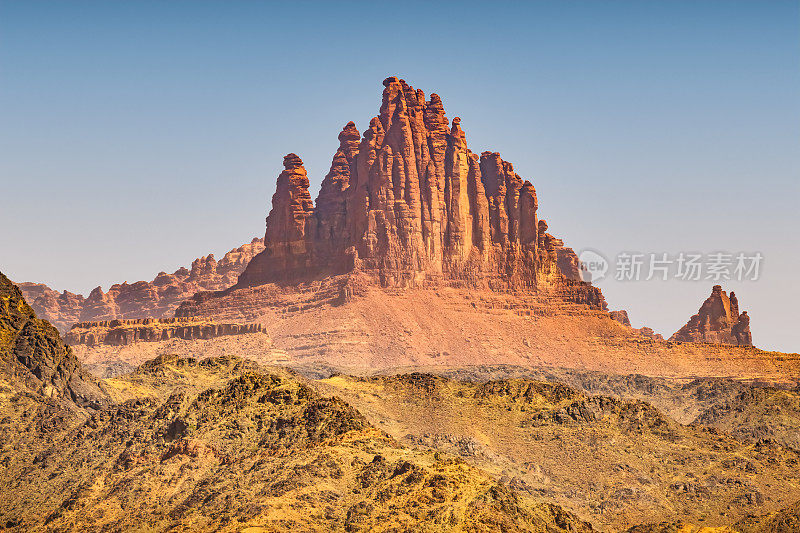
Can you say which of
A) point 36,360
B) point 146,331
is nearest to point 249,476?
point 36,360

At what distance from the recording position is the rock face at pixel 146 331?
7367 inches

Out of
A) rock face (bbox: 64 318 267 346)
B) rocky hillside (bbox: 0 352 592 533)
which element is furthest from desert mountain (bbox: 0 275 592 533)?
rock face (bbox: 64 318 267 346)

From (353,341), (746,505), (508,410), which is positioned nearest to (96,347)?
(353,341)

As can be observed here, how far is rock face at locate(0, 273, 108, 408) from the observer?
81.6 meters

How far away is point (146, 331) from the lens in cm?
18925

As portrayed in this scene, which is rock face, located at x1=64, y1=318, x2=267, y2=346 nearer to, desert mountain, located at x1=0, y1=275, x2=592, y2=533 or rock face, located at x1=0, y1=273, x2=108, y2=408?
rock face, located at x1=0, y1=273, x2=108, y2=408

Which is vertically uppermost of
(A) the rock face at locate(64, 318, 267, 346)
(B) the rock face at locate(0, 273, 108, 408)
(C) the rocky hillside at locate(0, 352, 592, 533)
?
(A) the rock face at locate(64, 318, 267, 346)

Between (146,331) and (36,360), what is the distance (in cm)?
10733

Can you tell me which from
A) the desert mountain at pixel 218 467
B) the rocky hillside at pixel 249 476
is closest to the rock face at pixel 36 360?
the desert mountain at pixel 218 467

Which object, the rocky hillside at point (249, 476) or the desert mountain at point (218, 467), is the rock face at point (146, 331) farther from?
the rocky hillside at point (249, 476)

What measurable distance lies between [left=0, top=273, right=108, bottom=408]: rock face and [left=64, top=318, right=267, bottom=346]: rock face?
101 m

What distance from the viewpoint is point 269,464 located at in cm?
6131

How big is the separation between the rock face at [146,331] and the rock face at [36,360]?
10083 centimetres

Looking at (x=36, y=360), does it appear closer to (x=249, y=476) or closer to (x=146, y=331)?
(x=249, y=476)
